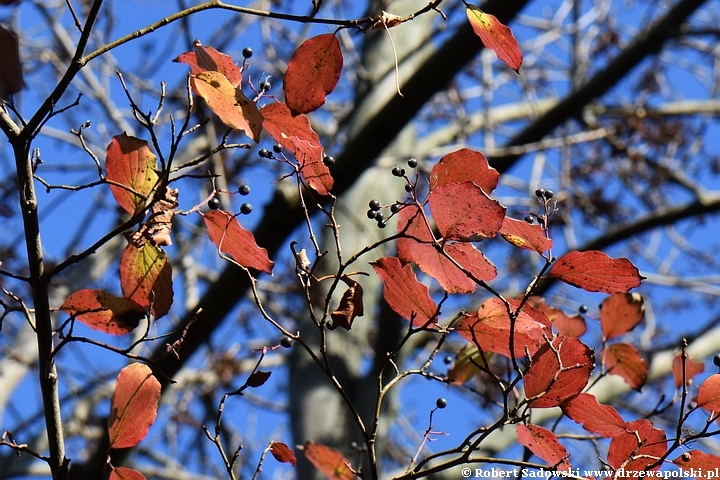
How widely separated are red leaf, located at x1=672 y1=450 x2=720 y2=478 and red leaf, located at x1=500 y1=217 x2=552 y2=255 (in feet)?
1.00

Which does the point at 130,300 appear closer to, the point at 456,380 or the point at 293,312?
the point at 456,380

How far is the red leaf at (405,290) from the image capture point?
83cm

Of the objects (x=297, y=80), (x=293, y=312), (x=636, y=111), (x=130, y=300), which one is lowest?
(x=130, y=300)

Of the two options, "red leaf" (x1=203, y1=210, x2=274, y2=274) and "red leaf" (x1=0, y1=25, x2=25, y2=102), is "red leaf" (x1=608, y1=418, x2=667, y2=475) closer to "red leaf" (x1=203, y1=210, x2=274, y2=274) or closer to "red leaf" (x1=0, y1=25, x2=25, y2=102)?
"red leaf" (x1=203, y1=210, x2=274, y2=274)

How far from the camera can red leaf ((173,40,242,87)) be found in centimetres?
78

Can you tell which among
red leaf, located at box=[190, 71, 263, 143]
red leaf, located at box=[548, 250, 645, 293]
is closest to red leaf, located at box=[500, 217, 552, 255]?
red leaf, located at box=[548, 250, 645, 293]

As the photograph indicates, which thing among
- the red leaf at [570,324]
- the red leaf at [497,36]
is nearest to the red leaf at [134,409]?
the red leaf at [497,36]

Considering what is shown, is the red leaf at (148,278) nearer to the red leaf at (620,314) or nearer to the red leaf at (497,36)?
the red leaf at (497,36)

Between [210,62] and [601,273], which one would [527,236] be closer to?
[601,273]

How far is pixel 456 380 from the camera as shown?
107 centimetres

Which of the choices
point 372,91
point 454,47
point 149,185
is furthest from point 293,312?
point 149,185

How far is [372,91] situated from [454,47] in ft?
3.81

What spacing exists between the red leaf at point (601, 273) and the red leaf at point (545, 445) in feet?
0.55

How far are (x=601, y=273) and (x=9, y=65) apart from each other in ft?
1.96
